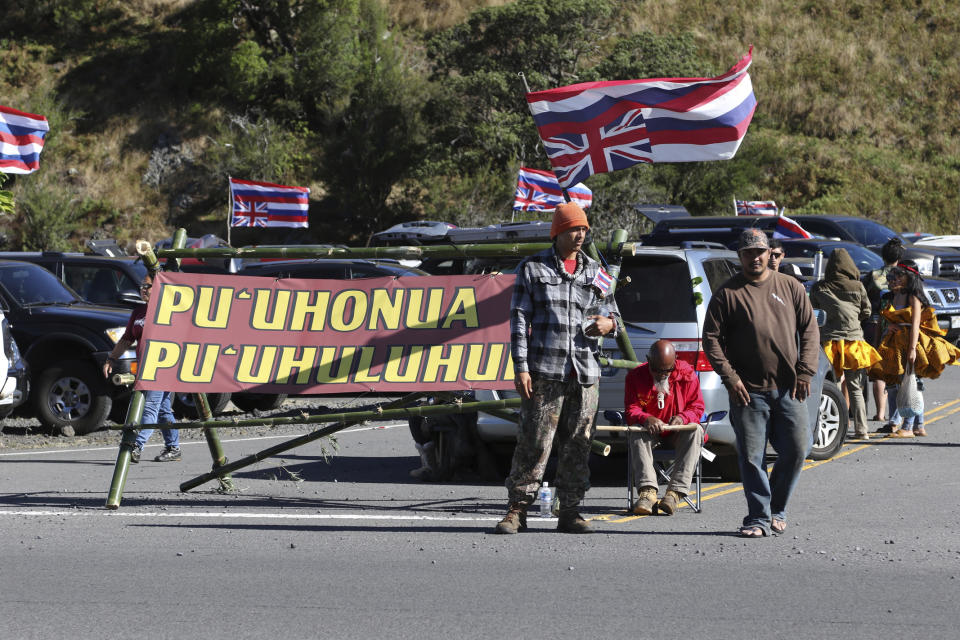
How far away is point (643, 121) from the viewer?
37.4ft

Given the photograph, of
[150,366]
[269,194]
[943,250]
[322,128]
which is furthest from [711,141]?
[322,128]

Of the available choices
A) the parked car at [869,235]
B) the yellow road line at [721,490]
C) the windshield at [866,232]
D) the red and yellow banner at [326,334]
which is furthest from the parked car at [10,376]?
the windshield at [866,232]

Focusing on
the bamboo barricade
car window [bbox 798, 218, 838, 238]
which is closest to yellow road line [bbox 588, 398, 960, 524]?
the bamboo barricade

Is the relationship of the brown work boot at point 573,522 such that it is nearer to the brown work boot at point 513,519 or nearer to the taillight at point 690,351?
the brown work boot at point 513,519

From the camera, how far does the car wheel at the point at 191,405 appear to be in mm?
15062

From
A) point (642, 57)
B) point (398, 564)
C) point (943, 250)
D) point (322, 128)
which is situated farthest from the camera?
point (322, 128)

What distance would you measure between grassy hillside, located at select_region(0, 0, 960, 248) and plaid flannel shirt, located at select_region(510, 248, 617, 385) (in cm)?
3949

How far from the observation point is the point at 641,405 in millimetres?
8414

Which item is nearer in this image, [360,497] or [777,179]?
[360,497]

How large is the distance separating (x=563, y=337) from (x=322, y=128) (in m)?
48.3

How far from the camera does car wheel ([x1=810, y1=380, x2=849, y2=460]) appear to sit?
444 inches

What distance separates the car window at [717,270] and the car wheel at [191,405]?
6.96 m

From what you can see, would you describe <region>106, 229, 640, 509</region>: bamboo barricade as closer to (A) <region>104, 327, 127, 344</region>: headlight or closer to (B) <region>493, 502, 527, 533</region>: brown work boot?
(B) <region>493, 502, 527, 533</region>: brown work boot

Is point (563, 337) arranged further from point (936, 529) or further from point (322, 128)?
point (322, 128)
